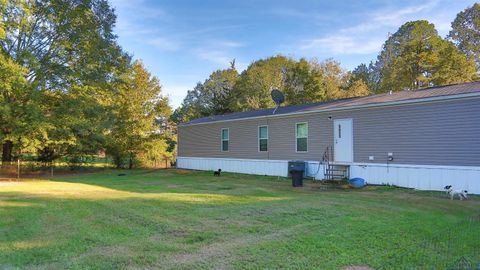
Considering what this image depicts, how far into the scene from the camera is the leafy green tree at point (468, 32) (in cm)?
2808

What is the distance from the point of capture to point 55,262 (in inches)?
156

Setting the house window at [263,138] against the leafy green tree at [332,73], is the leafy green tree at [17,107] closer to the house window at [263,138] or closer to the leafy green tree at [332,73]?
the house window at [263,138]

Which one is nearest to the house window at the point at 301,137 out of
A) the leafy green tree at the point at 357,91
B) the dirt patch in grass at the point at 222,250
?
the dirt patch in grass at the point at 222,250

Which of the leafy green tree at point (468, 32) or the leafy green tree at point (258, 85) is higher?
the leafy green tree at point (468, 32)

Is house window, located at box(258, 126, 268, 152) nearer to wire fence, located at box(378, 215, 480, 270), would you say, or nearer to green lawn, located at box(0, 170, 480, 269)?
green lawn, located at box(0, 170, 480, 269)

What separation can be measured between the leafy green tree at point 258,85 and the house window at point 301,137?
18.2m

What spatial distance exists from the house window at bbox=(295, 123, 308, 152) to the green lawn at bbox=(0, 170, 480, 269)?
5.68m

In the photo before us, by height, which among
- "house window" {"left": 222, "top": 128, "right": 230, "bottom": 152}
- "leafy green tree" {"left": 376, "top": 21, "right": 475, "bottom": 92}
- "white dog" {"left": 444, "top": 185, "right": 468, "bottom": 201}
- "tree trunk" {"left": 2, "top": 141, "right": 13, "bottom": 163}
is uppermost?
"leafy green tree" {"left": 376, "top": 21, "right": 475, "bottom": 92}

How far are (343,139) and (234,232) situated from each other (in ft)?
27.7

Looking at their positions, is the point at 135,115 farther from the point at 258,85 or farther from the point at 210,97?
the point at 210,97

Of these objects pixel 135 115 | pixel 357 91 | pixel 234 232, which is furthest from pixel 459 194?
pixel 357 91

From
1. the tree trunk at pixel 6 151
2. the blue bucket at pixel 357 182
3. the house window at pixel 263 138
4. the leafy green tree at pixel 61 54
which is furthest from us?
the tree trunk at pixel 6 151

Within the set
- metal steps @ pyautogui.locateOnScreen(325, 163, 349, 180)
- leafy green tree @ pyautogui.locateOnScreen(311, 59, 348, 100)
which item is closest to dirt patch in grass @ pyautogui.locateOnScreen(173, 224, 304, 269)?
metal steps @ pyautogui.locateOnScreen(325, 163, 349, 180)

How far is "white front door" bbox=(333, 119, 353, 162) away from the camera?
1243cm
